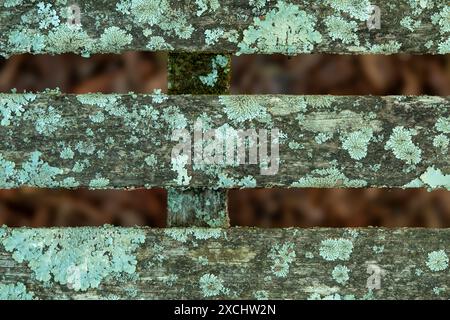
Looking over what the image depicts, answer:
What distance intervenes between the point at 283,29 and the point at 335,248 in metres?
0.32

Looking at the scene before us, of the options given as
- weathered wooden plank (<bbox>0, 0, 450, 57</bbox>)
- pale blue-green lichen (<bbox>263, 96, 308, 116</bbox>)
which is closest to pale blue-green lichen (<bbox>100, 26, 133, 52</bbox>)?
weathered wooden plank (<bbox>0, 0, 450, 57</bbox>)

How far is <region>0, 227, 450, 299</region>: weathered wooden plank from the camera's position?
0.99m

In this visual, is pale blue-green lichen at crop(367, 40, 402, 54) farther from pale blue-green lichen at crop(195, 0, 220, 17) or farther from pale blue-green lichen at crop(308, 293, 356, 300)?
pale blue-green lichen at crop(308, 293, 356, 300)

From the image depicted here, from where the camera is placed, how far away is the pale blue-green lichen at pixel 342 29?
0.94m

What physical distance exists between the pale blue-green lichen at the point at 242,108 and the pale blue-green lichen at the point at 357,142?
0.12 meters

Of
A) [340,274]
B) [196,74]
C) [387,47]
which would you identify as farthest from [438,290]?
[196,74]

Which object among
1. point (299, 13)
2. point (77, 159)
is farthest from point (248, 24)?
point (77, 159)

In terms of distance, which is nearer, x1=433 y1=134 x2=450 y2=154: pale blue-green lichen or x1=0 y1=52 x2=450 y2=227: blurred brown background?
x1=433 y1=134 x2=450 y2=154: pale blue-green lichen

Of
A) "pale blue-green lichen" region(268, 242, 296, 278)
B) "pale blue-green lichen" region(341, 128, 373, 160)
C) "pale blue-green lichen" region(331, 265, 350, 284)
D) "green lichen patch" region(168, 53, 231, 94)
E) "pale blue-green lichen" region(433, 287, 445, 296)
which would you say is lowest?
"pale blue-green lichen" region(433, 287, 445, 296)

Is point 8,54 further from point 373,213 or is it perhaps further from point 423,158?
point 373,213

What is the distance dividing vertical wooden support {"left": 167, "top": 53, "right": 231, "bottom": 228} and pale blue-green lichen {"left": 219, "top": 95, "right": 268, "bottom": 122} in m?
0.05

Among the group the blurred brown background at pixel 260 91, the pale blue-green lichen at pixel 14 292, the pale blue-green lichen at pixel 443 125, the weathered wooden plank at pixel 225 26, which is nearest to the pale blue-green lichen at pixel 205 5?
the weathered wooden plank at pixel 225 26

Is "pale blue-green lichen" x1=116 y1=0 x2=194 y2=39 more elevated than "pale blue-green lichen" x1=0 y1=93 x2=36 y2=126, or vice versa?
"pale blue-green lichen" x1=116 y1=0 x2=194 y2=39

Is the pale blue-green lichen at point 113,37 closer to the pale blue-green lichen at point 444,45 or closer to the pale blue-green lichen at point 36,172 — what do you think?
the pale blue-green lichen at point 36,172
